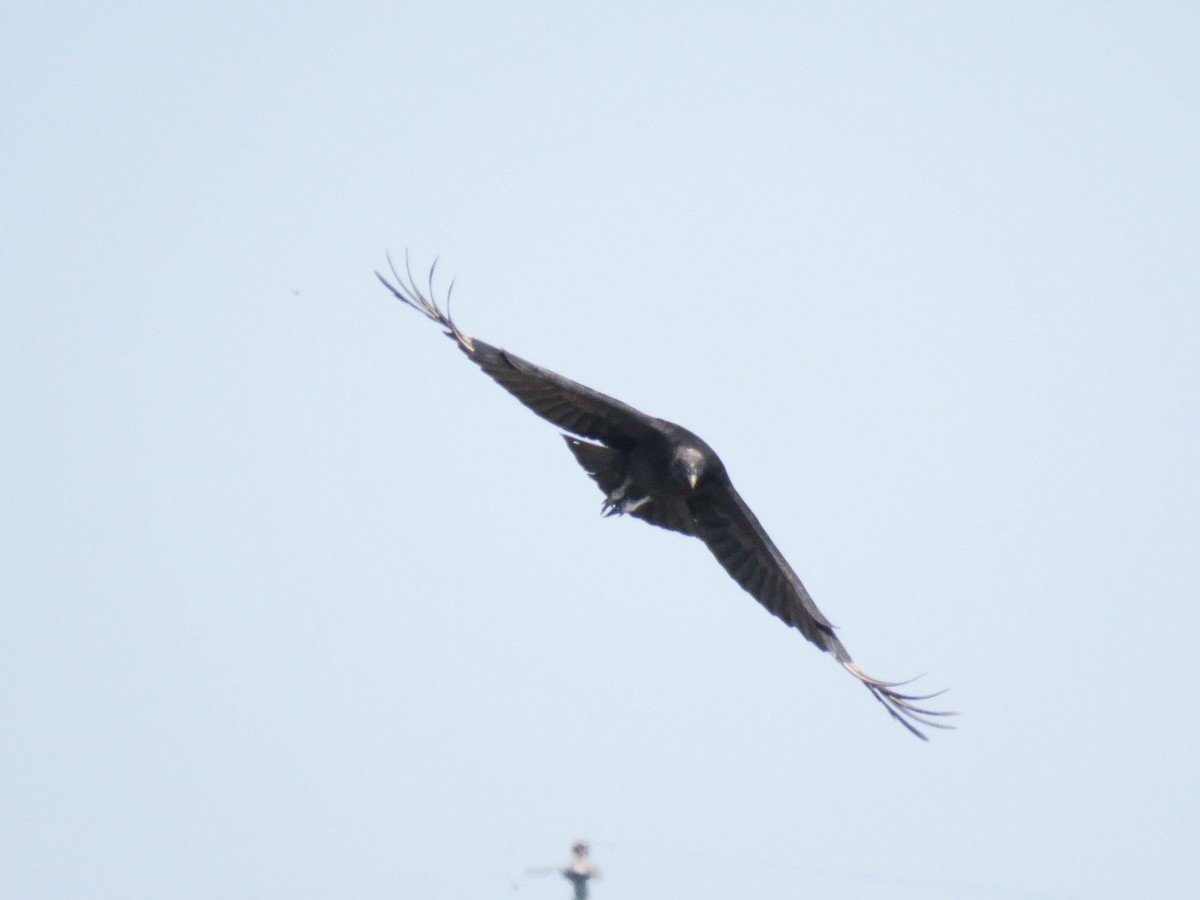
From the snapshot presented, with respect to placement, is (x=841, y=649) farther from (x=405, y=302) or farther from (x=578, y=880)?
(x=405, y=302)

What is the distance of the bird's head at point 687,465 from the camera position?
792 inches

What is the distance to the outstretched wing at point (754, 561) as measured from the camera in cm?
2095

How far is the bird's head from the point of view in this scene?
66.0ft

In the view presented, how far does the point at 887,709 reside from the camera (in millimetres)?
20047

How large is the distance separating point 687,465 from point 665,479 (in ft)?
0.96

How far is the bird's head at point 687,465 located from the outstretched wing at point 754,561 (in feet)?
1.92

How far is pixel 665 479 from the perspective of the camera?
20328mm

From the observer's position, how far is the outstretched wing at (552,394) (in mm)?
19391

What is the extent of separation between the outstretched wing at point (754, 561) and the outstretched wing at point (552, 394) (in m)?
0.97

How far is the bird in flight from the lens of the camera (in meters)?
19.5

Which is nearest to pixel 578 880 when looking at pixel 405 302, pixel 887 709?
pixel 887 709

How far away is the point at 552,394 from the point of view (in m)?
20.0

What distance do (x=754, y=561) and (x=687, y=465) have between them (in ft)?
5.00

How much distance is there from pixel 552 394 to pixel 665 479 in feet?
3.66
